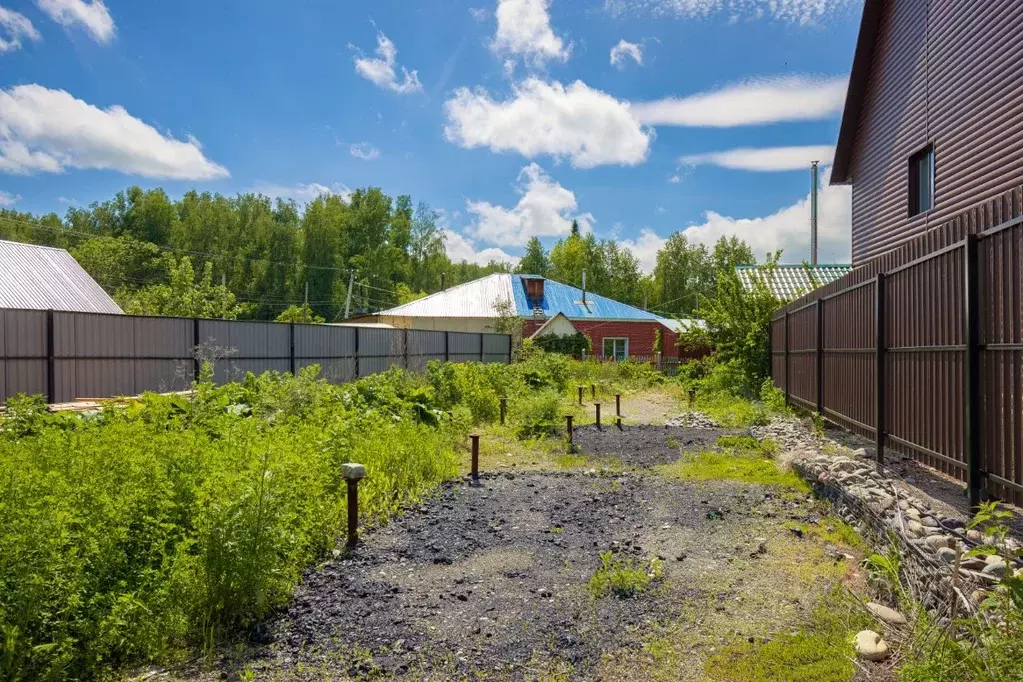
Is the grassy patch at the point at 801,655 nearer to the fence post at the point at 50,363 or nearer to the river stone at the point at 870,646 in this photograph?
the river stone at the point at 870,646

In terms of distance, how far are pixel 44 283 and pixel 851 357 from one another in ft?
70.9

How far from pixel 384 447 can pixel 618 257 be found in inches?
2399

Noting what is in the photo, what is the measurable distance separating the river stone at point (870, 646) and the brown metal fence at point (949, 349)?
154cm

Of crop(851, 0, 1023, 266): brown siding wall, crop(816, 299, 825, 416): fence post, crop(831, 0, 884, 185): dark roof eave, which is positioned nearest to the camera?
crop(851, 0, 1023, 266): brown siding wall

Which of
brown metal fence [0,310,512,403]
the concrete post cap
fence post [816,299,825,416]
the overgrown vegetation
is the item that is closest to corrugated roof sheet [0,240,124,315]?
brown metal fence [0,310,512,403]

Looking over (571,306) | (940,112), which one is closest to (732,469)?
(940,112)

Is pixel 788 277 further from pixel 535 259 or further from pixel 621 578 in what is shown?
pixel 535 259

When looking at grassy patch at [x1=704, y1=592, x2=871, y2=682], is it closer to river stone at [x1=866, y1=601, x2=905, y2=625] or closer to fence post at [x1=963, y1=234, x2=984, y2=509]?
river stone at [x1=866, y1=601, x2=905, y2=625]

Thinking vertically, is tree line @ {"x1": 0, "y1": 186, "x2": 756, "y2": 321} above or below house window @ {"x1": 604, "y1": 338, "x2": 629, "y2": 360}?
above

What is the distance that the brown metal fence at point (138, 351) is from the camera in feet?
35.9

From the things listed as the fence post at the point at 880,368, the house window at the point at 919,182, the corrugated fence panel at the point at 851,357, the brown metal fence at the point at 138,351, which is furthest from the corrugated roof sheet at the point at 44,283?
the house window at the point at 919,182

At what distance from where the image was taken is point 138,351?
1217 cm

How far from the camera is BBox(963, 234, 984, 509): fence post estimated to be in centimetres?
456

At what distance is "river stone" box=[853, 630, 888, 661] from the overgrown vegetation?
3.03m
